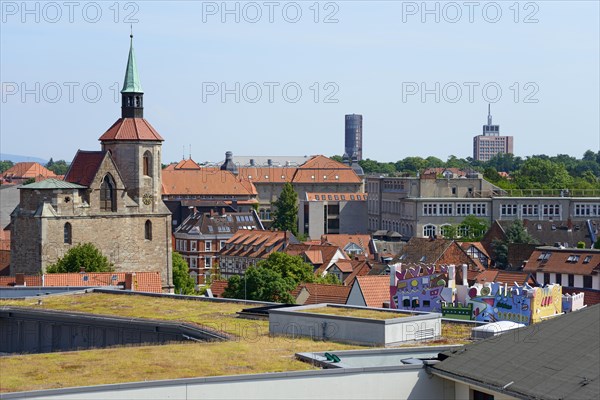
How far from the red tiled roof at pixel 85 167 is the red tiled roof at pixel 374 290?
25.9m

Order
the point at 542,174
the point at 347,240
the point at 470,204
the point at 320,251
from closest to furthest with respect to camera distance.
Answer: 1. the point at 320,251
2. the point at 347,240
3. the point at 470,204
4. the point at 542,174

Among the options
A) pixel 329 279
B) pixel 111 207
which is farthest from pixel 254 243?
pixel 111 207

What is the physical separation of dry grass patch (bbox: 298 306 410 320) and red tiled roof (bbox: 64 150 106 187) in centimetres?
4869

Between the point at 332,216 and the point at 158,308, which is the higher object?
the point at 332,216

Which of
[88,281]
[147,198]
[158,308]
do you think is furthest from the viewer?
[147,198]

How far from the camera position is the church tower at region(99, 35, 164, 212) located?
82000mm

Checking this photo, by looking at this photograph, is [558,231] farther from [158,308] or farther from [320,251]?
[158,308]

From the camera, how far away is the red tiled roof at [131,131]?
269 ft

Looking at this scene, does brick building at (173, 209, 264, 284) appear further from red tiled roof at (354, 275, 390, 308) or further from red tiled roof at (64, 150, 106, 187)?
red tiled roof at (354, 275, 390, 308)

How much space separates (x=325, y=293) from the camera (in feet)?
219

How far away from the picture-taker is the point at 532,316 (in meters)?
48.7

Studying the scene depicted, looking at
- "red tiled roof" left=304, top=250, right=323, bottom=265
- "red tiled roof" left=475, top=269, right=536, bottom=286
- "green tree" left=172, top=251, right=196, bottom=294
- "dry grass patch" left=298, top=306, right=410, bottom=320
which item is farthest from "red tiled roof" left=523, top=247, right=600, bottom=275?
"dry grass patch" left=298, top=306, right=410, bottom=320

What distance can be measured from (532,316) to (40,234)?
3726 centimetres

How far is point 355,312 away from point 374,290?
27237 millimetres
